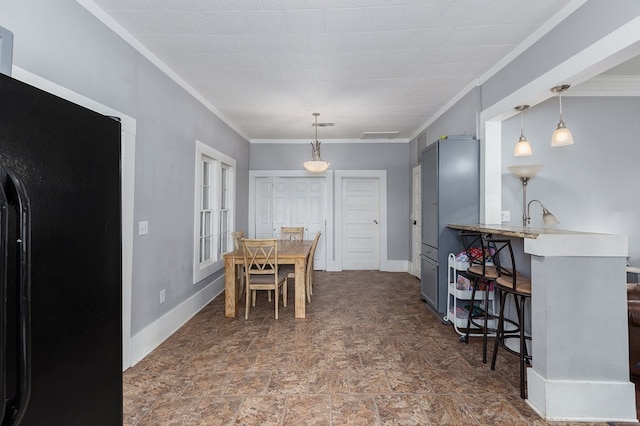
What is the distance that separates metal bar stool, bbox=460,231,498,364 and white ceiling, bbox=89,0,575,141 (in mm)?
1696

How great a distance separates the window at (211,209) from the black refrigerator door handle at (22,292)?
3006 millimetres

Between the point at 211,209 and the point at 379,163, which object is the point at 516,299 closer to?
the point at 211,209

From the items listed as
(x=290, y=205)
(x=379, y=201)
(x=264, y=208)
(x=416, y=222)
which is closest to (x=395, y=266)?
(x=416, y=222)

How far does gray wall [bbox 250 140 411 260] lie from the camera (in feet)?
20.2

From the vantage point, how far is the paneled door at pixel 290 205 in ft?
20.6

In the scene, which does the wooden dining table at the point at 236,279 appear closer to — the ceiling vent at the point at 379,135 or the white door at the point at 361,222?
the white door at the point at 361,222

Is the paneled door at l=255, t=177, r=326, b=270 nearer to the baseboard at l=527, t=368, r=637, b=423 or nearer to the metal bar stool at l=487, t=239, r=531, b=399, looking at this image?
the metal bar stool at l=487, t=239, r=531, b=399

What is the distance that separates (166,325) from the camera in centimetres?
300

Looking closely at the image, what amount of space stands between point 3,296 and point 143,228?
211 cm

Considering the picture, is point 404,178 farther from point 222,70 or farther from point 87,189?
point 87,189

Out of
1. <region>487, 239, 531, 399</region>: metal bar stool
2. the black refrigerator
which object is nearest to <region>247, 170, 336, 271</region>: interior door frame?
<region>487, 239, 531, 399</region>: metal bar stool

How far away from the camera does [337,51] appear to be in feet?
9.12

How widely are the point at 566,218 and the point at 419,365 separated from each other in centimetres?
235

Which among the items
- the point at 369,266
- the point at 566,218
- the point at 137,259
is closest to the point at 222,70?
the point at 137,259
